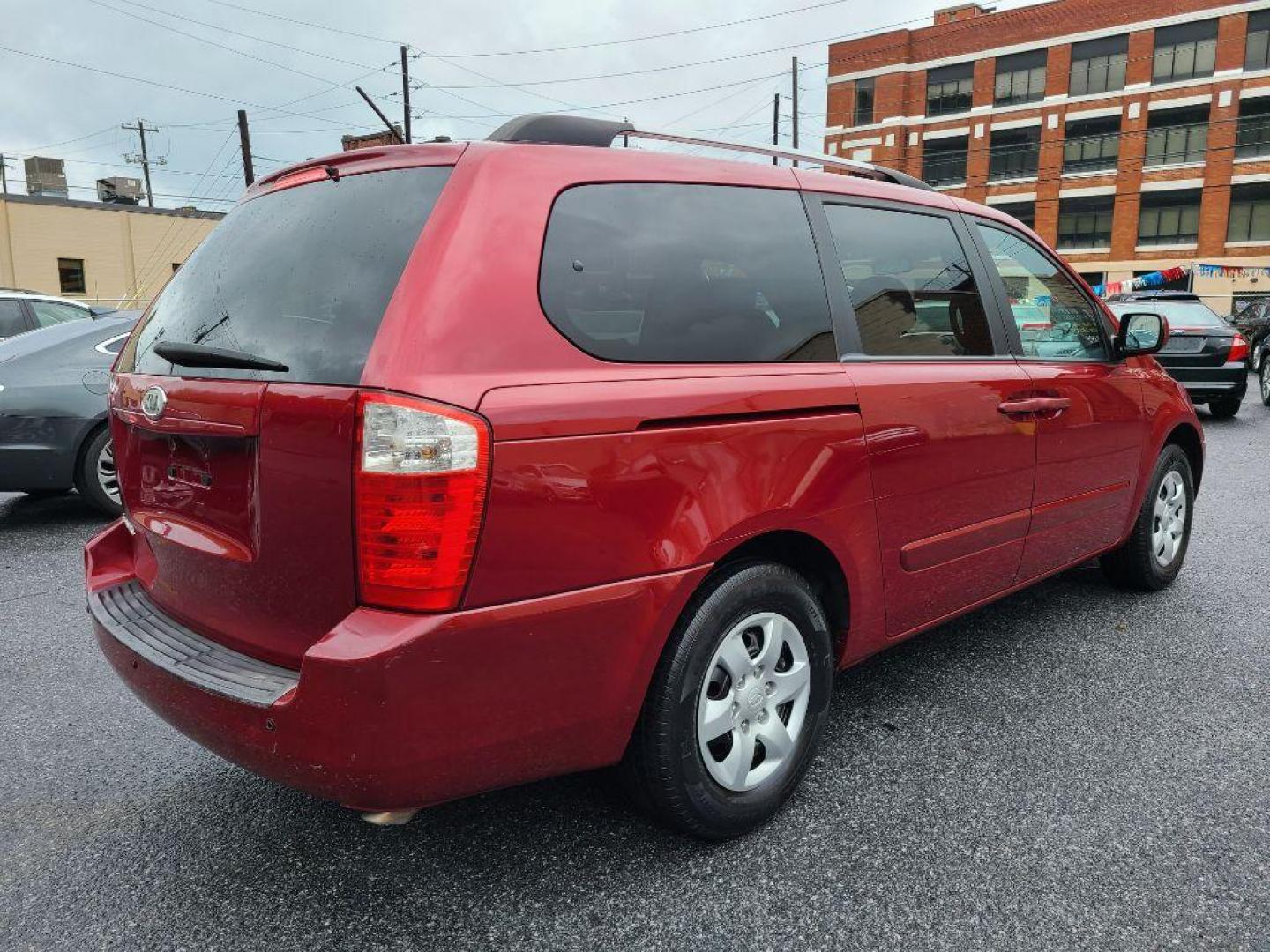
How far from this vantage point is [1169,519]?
4355mm

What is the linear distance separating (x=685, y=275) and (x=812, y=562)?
0.89m

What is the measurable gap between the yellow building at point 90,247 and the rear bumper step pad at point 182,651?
34338mm

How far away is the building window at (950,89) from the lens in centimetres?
4569

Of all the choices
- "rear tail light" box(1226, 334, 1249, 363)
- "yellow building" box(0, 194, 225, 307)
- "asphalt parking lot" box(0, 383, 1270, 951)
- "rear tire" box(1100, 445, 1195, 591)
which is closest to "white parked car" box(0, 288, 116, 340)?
"asphalt parking lot" box(0, 383, 1270, 951)

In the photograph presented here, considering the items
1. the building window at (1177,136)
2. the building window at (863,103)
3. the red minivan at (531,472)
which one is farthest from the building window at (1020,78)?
the red minivan at (531,472)

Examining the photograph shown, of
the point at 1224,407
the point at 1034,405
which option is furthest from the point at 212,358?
→ the point at 1224,407

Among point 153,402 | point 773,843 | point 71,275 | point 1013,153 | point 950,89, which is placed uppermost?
point 950,89

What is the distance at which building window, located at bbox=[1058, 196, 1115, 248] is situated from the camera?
42.2m

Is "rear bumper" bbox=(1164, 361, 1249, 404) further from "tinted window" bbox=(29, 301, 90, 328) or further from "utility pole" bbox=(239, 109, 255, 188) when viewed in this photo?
"utility pole" bbox=(239, 109, 255, 188)

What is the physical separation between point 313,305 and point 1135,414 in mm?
3431

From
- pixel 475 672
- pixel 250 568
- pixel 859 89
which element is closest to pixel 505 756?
pixel 475 672

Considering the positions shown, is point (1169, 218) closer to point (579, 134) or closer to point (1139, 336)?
point (1139, 336)

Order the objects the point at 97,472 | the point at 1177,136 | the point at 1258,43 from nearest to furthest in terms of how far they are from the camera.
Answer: the point at 97,472 → the point at 1258,43 → the point at 1177,136

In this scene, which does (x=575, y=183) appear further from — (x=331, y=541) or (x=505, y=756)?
(x=505, y=756)
